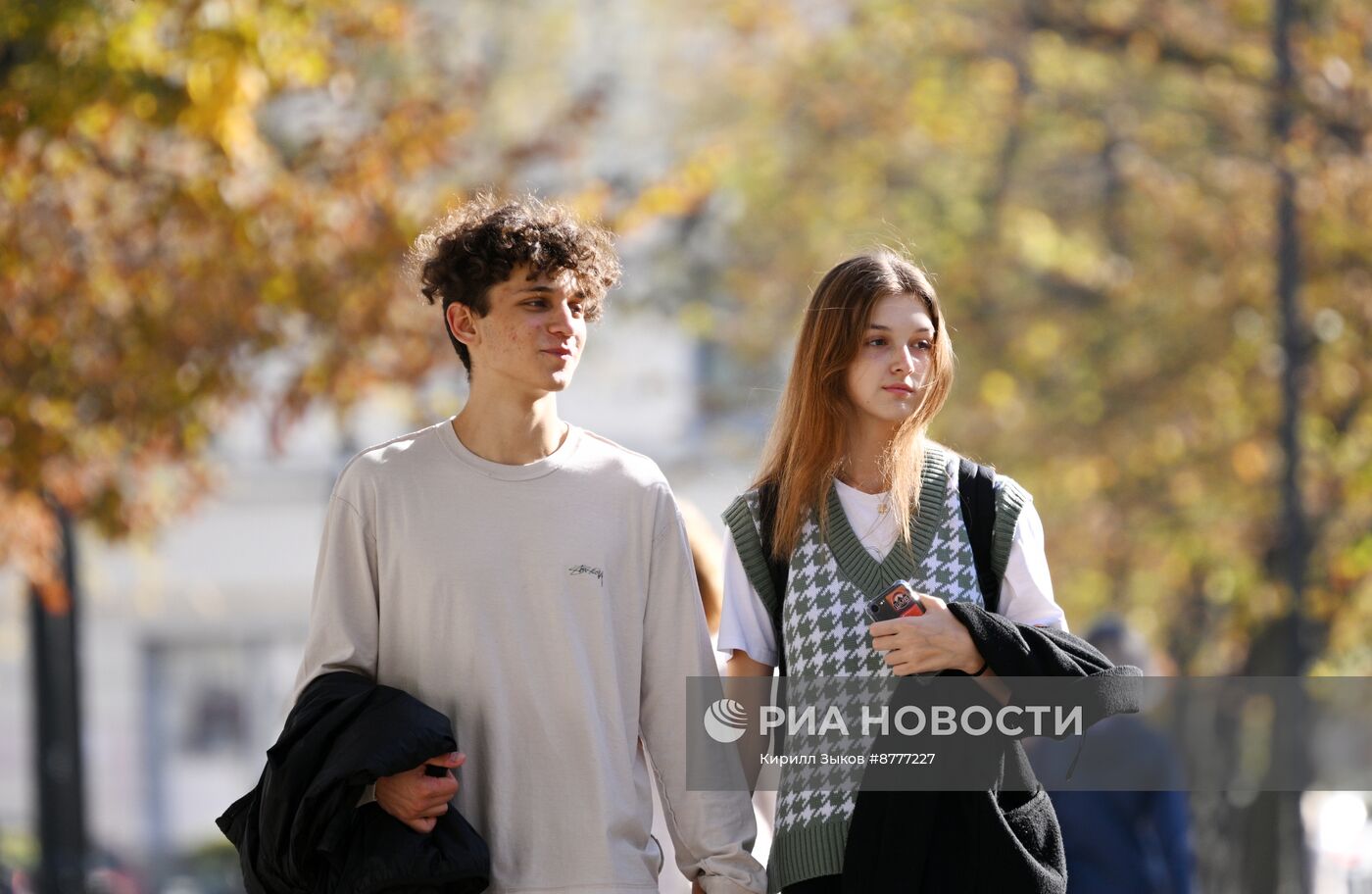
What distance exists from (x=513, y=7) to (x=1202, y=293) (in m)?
7.07

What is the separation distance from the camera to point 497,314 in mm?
4266

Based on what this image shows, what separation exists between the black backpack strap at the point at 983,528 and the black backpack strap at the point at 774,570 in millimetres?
410

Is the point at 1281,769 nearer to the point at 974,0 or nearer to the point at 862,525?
the point at 974,0

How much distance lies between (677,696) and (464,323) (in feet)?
3.12

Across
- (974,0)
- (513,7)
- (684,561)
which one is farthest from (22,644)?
(684,561)

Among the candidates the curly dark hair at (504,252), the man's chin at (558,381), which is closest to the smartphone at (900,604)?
the man's chin at (558,381)

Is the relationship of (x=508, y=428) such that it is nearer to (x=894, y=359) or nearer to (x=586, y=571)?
(x=586, y=571)

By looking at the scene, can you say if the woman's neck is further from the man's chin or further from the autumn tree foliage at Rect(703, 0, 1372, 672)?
the autumn tree foliage at Rect(703, 0, 1372, 672)

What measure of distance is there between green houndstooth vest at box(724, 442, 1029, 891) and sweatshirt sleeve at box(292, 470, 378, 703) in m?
0.90

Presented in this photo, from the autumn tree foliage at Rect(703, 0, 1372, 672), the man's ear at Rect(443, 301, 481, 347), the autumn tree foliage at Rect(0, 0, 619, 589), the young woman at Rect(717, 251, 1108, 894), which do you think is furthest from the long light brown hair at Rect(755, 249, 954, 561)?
the autumn tree foliage at Rect(703, 0, 1372, 672)

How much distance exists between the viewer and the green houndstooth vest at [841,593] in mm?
4082

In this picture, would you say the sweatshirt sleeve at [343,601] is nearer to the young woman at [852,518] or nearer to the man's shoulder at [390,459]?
the man's shoulder at [390,459]

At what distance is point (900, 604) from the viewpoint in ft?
12.8

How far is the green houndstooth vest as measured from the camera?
4.08 meters
